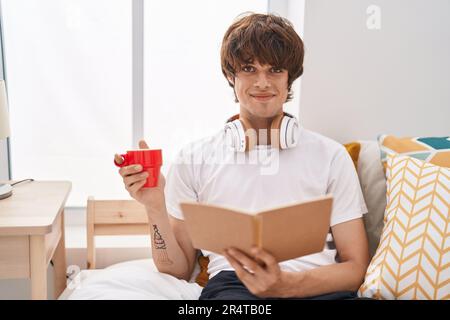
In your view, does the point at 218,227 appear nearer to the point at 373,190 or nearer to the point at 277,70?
the point at 277,70

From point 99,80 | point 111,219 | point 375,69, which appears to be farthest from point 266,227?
point 99,80

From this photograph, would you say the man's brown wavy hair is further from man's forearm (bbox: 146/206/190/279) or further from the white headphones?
man's forearm (bbox: 146/206/190/279)

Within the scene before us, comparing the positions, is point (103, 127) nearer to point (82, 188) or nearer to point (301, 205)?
point (82, 188)

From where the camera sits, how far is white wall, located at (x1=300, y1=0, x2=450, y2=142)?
1426 millimetres

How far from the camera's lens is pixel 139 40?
5.28 ft

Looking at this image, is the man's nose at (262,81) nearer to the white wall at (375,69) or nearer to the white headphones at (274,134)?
the white headphones at (274,134)

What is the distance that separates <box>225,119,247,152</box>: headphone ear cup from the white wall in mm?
441

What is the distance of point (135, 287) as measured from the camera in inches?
39.5

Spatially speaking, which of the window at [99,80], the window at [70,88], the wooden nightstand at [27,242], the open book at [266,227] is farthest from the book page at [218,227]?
the window at [70,88]

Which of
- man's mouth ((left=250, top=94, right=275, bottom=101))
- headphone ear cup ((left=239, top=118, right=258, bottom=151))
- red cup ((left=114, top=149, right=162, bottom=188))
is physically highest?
man's mouth ((left=250, top=94, right=275, bottom=101))

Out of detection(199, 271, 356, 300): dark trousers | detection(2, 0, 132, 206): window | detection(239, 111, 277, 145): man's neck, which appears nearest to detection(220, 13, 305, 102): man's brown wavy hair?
detection(239, 111, 277, 145): man's neck

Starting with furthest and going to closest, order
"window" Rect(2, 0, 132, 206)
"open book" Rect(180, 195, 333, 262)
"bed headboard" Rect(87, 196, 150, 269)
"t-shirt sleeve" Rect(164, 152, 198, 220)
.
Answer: "window" Rect(2, 0, 132, 206) < "bed headboard" Rect(87, 196, 150, 269) < "t-shirt sleeve" Rect(164, 152, 198, 220) < "open book" Rect(180, 195, 333, 262)

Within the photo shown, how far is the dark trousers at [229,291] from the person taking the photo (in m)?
0.98

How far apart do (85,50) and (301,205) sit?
1.31 metres
